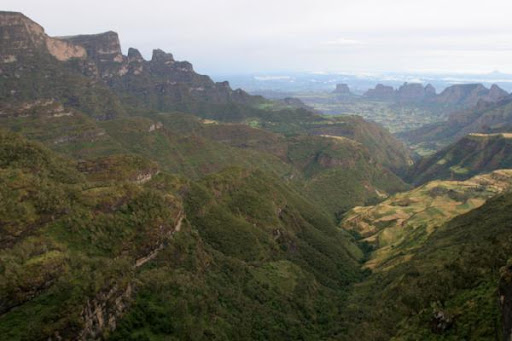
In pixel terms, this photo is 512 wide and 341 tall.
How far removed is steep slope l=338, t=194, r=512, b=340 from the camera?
263ft

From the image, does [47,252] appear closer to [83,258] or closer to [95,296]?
[83,258]

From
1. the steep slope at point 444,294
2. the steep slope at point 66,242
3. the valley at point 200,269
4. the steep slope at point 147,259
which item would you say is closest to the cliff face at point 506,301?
the valley at point 200,269

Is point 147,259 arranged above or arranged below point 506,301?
below

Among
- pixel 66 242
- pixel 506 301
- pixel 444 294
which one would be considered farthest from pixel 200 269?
pixel 506 301

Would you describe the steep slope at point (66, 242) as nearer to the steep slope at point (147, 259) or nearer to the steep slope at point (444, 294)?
the steep slope at point (147, 259)

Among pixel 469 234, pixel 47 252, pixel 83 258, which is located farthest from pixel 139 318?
pixel 469 234

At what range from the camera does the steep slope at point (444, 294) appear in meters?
80.2

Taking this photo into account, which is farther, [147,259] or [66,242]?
[147,259]

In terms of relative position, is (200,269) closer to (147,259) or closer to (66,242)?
(147,259)

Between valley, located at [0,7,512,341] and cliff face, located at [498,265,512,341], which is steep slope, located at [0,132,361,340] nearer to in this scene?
valley, located at [0,7,512,341]

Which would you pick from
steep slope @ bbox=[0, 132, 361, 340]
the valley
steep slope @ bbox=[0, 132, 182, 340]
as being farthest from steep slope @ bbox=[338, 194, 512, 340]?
steep slope @ bbox=[0, 132, 182, 340]

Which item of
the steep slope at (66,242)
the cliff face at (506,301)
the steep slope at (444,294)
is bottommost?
the steep slope at (444,294)

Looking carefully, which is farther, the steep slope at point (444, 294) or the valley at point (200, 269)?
the steep slope at point (444, 294)

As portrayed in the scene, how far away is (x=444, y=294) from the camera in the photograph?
95125 millimetres
